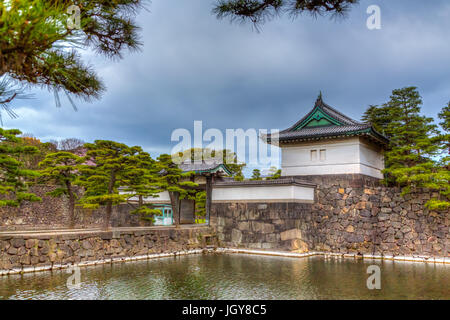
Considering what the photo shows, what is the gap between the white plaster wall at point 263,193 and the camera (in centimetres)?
1344

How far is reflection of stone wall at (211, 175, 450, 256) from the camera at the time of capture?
1258cm

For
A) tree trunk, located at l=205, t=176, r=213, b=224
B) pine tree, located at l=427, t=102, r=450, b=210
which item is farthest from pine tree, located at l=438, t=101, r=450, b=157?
tree trunk, located at l=205, t=176, r=213, b=224

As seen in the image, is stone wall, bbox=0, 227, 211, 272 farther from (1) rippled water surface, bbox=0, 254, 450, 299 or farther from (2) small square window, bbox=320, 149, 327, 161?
(2) small square window, bbox=320, 149, 327, 161

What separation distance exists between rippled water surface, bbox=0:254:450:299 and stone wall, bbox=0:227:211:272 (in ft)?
1.90

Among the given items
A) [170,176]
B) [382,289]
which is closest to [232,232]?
[170,176]

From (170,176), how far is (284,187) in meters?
4.49

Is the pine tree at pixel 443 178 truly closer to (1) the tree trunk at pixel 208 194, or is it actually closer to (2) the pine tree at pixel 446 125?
(2) the pine tree at pixel 446 125

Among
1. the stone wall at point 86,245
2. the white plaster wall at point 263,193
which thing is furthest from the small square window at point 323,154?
the stone wall at point 86,245

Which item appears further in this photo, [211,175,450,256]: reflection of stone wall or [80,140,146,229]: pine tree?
[211,175,450,256]: reflection of stone wall

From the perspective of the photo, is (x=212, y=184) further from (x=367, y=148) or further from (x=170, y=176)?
(x=367, y=148)

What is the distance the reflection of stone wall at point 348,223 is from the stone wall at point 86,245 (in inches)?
103

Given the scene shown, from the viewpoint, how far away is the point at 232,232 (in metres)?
14.6

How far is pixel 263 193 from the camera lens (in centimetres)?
1403
